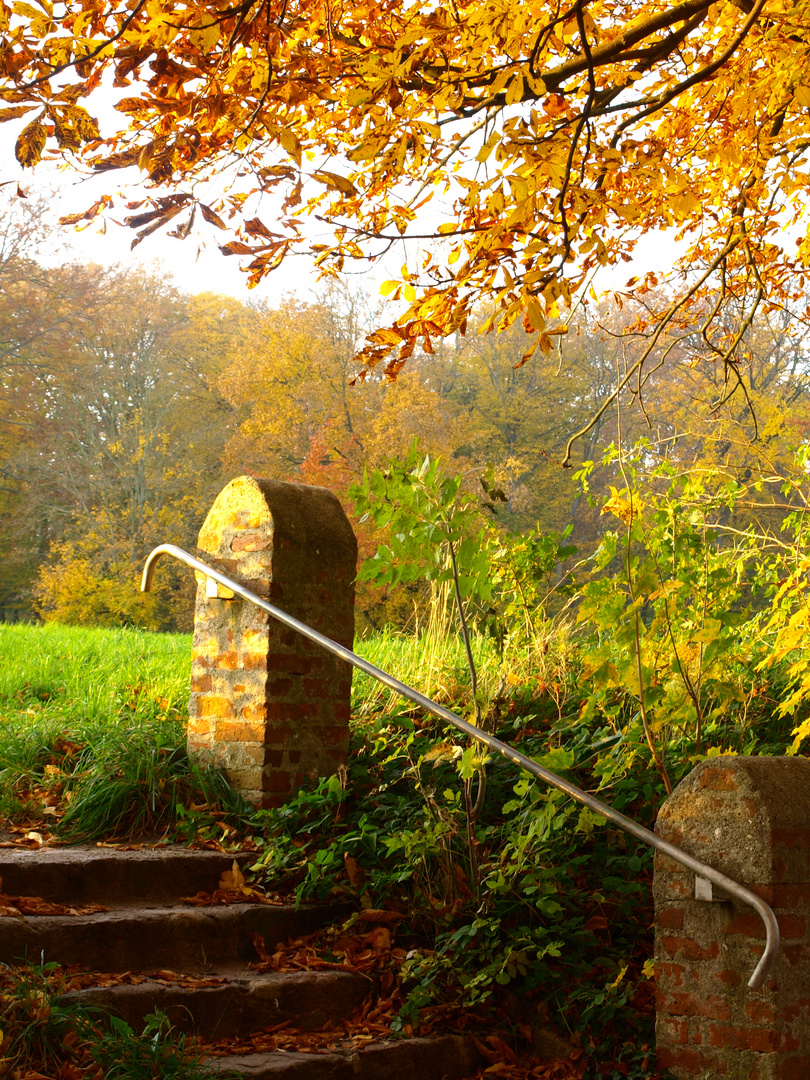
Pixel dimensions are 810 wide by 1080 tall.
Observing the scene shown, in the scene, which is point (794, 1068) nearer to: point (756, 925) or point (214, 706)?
point (756, 925)

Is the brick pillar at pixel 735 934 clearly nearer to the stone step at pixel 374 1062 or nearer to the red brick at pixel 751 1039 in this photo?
the red brick at pixel 751 1039

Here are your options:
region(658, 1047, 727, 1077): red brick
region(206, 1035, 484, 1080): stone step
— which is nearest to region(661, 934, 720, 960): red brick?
region(658, 1047, 727, 1077): red brick

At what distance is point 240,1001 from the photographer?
2684mm

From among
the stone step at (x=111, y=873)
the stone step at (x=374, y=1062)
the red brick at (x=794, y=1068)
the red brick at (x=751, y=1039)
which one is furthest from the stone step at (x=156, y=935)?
the red brick at (x=794, y=1068)

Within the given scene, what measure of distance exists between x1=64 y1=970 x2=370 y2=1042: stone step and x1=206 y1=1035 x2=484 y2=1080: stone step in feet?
0.56

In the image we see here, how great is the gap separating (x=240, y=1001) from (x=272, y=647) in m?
1.43

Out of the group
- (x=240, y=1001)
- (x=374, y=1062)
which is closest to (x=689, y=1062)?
(x=374, y=1062)

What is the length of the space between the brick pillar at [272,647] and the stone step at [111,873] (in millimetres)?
459

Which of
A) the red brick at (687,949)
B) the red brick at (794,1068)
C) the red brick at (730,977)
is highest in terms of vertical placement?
the red brick at (687,949)

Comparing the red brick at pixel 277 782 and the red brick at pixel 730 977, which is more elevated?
the red brick at pixel 277 782

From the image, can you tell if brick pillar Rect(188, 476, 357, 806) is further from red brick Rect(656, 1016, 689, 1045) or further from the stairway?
red brick Rect(656, 1016, 689, 1045)

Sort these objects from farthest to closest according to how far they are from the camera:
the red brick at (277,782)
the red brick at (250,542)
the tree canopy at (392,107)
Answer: the red brick at (250,542) → the red brick at (277,782) → the tree canopy at (392,107)

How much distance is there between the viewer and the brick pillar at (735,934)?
2.45 m

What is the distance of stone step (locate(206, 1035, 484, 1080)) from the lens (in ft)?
7.79
